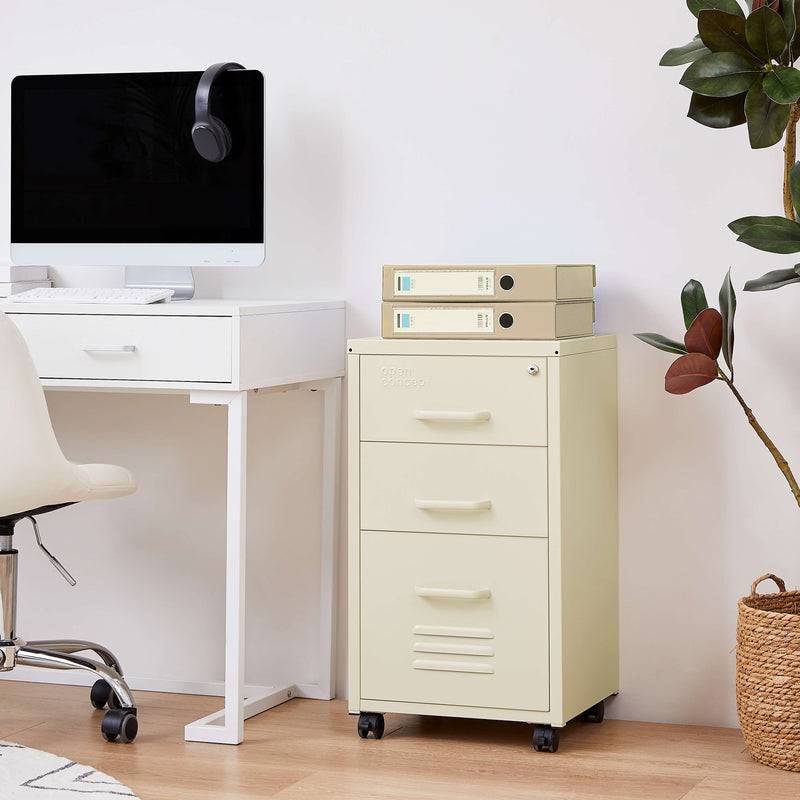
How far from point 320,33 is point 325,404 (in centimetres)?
84

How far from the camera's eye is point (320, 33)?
9.91 ft

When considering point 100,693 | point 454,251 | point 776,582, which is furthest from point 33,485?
point 776,582

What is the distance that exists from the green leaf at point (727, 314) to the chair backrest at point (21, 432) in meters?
1.28

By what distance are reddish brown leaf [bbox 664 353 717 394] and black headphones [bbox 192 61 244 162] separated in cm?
106

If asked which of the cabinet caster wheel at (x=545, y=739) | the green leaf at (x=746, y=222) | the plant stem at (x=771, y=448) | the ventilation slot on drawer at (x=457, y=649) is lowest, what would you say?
the cabinet caster wheel at (x=545, y=739)

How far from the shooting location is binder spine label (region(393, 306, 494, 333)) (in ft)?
8.44

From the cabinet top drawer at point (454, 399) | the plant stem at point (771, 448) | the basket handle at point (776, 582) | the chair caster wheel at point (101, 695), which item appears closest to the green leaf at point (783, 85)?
the plant stem at point (771, 448)

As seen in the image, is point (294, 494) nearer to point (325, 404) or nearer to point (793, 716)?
point (325, 404)

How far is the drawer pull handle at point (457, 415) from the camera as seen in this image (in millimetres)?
2547

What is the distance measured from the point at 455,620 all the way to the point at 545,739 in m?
0.28

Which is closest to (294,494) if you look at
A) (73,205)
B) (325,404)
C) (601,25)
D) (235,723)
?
(325,404)

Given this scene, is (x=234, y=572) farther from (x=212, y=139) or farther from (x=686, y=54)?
(x=686, y=54)

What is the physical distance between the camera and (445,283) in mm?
2598

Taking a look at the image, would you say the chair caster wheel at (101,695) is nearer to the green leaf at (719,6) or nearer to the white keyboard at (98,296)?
the white keyboard at (98,296)
